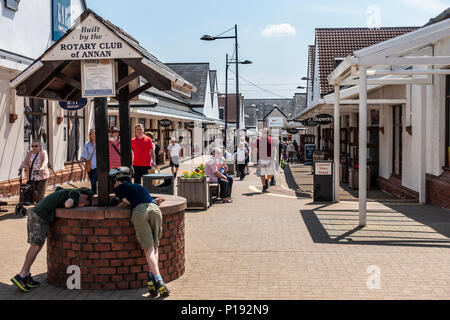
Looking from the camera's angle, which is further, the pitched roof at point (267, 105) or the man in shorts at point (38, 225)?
the pitched roof at point (267, 105)

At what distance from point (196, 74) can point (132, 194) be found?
48.7 meters

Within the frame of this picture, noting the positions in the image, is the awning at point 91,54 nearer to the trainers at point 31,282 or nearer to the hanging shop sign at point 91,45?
the hanging shop sign at point 91,45

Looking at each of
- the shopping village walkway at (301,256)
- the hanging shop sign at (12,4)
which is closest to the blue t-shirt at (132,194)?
the shopping village walkway at (301,256)

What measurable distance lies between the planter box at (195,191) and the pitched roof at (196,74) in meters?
39.3

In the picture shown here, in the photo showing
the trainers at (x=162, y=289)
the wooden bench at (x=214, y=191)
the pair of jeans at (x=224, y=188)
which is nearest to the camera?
the trainers at (x=162, y=289)

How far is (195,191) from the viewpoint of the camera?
11930 millimetres

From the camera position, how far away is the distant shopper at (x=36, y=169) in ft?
35.5

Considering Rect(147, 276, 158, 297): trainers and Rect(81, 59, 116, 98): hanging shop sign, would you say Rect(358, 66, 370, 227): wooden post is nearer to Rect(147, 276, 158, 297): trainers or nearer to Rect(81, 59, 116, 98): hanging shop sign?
Rect(81, 59, 116, 98): hanging shop sign

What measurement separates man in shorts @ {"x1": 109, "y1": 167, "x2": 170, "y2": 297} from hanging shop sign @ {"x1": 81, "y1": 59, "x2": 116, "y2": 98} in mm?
1064

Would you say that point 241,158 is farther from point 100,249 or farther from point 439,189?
point 100,249
